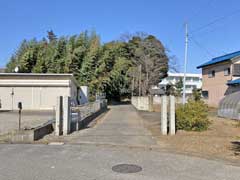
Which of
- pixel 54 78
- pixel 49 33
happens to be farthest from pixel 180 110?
pixel 49 33

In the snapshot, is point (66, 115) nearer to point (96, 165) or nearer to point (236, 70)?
point (96, 165)

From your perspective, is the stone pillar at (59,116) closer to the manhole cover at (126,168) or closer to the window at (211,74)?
the manhole cover at (126,168)

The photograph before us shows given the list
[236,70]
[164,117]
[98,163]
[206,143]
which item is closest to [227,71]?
[236,70]

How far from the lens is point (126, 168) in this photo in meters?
6.40

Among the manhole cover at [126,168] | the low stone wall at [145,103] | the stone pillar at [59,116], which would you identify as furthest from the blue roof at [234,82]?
the manhole cover at [126,168]

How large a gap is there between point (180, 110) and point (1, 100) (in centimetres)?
1956

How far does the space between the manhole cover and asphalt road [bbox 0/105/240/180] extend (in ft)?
0.44

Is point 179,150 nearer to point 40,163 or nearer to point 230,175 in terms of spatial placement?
point 230,175

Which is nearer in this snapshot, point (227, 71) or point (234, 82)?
point (234, 82)

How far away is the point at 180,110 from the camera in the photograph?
13.2 meters

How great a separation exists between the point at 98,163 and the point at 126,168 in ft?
2.65

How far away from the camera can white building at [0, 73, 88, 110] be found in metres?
26.7

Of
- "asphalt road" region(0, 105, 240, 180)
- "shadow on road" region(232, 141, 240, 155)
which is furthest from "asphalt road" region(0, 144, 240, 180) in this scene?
"shadow on road" region(232, 141, 240, 155)

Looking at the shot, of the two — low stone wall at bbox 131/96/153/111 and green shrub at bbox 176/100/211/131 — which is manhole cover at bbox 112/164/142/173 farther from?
low stone wall at bbox 131/96/153/111
